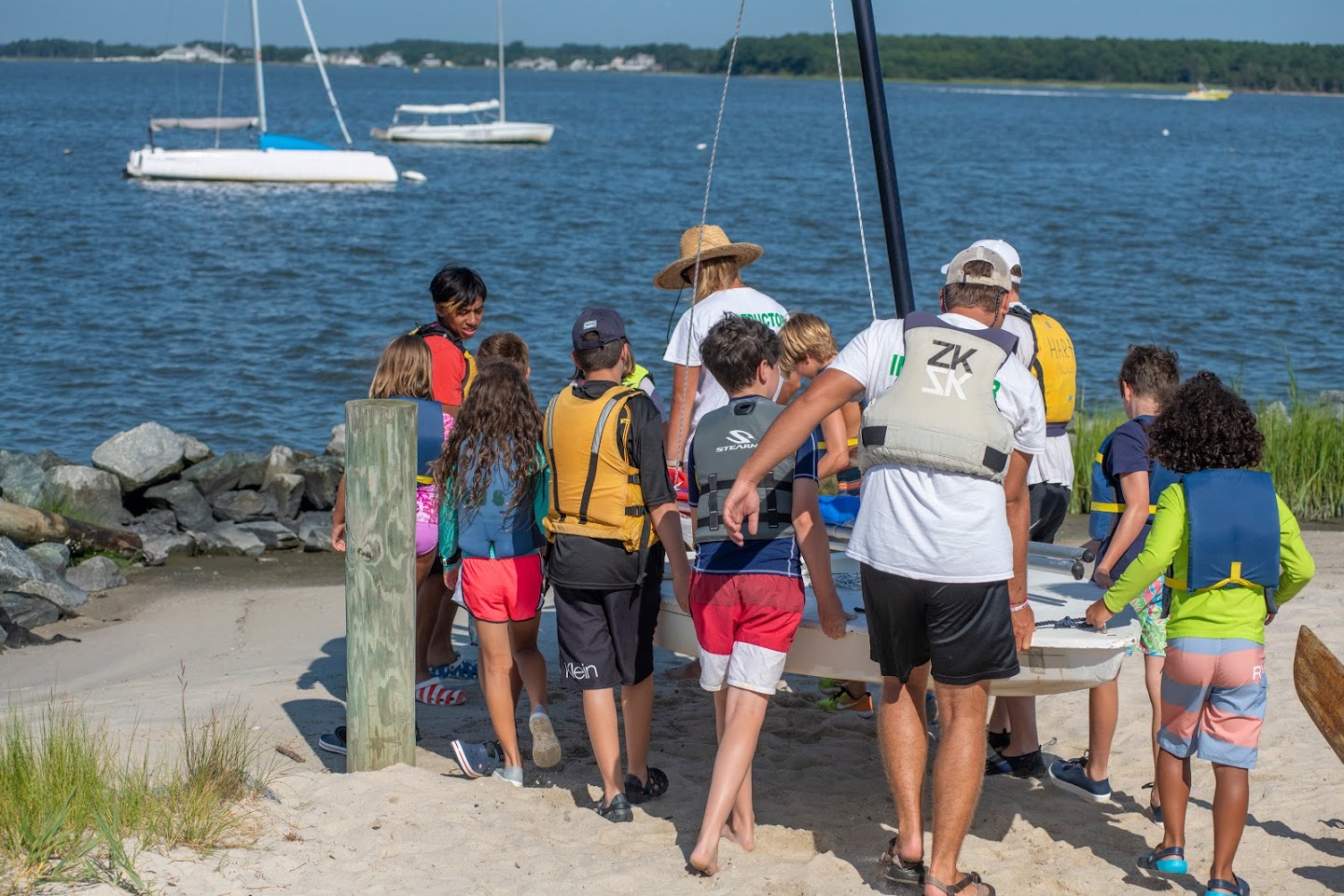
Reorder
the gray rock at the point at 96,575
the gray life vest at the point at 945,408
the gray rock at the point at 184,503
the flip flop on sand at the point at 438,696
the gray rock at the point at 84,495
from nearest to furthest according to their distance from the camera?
the gray life vest at the point at 945,408, the flip flop on sand at the point at 438,696, the gray rock at the point at 96,575, the gray rock at the point at 84,495, the gray rock at the point at 184,503

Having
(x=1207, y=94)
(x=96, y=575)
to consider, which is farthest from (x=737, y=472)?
(x=1207, y=94)

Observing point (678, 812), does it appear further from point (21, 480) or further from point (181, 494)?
point (21, 480)

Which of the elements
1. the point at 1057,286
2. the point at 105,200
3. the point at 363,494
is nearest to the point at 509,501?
the point at 363,494

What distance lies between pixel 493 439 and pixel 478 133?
6155 cm

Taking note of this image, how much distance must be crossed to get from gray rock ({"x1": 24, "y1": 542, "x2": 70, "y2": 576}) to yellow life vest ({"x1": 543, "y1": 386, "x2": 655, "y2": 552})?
5.88 metres

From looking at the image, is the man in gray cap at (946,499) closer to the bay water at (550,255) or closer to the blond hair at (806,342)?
the blond hair at (806,342)

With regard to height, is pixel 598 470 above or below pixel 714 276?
below

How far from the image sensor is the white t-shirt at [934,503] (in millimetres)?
4133

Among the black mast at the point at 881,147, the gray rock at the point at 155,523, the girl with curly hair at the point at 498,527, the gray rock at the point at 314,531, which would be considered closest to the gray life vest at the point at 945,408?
the girl with curly hair at the point at 498,527

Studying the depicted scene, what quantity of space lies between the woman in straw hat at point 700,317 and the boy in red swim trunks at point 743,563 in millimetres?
977

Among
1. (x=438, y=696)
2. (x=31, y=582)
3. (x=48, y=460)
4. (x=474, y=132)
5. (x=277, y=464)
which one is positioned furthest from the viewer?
(x=474, y=132)

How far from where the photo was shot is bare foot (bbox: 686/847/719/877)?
182 inches

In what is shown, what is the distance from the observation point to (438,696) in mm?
6582

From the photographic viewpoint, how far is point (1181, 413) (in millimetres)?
4445
